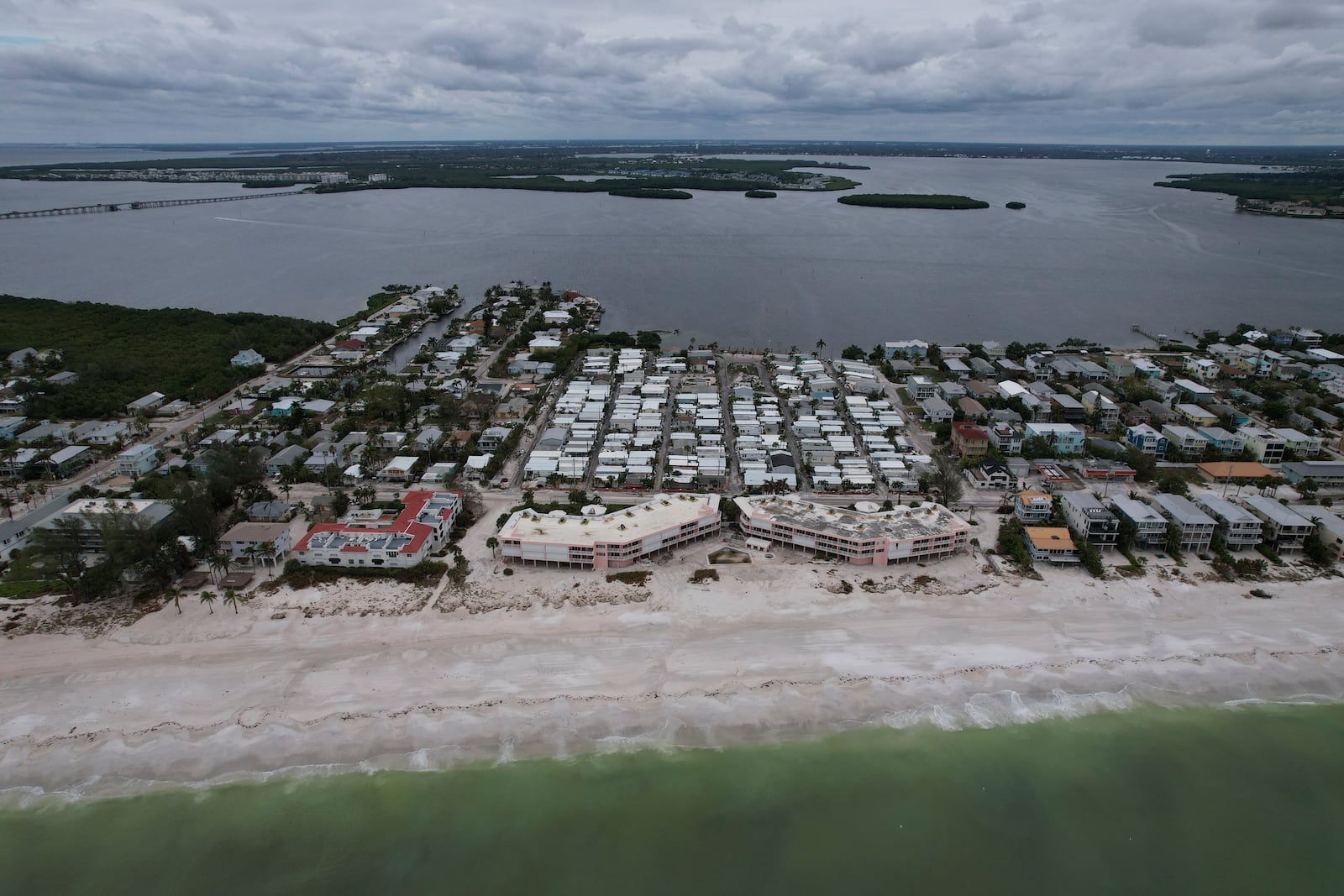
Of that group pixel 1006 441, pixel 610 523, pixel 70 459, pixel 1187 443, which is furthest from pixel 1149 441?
pixel 70 459

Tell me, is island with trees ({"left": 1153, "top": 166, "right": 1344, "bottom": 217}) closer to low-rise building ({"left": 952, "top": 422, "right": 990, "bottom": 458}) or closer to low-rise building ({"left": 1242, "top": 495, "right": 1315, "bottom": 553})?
low-rise building ({"left": 952, "top": 422, "right": 990, "bottom": 458})

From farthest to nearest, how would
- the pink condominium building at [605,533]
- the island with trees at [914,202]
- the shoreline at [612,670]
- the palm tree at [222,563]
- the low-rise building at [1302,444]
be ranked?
the island with trees at [914,202] → the low-rise building at [1302,444] → the pink condominium building at [605,533] → the palm tree at [222,563] → the shoreline at [612,670]

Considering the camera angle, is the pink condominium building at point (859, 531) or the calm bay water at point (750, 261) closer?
the pink condominium building at point (859, 531)

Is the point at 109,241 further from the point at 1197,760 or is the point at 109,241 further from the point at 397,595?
the point at 1197,760

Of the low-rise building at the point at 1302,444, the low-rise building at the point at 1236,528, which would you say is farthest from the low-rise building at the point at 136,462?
the low-rise building at the point at 1302,444

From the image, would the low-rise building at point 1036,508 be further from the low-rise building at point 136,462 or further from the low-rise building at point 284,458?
the low-rise building at point 136,462

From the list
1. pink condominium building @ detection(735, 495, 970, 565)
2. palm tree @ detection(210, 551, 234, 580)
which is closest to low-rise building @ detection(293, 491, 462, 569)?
palm tree @ detection(210, 551, 234, 580)
